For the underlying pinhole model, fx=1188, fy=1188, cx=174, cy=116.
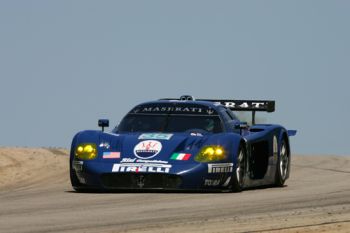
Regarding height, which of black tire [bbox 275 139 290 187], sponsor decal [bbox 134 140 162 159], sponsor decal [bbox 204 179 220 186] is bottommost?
black tire [bbox 275 139 290 187]

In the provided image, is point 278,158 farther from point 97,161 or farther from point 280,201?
point 280,201

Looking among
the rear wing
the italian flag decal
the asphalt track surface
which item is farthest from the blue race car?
the rear wing

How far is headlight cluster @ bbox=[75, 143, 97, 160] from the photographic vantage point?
14.4 meters

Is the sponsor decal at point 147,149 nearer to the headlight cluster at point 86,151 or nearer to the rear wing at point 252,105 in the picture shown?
the headlight cluster at point 86,151

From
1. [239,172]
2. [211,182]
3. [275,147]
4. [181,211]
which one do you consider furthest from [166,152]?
[181,211]

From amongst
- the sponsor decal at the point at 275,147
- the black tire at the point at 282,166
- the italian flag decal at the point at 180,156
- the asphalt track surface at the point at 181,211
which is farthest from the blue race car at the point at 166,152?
the black tire at the point at 282,166

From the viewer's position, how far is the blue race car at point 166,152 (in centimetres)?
1409

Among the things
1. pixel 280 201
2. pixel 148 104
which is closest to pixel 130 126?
pixel 148 104

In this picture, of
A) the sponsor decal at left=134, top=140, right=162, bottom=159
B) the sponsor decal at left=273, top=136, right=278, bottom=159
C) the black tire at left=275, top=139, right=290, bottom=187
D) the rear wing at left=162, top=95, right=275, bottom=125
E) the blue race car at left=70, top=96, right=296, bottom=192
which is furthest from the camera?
the rear wing at left=162, top=95, right=275, bottom=125

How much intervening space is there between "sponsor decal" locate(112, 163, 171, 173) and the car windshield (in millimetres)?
1380

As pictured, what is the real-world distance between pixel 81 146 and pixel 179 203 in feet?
10.0

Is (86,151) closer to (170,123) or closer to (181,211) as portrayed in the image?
(170,123)

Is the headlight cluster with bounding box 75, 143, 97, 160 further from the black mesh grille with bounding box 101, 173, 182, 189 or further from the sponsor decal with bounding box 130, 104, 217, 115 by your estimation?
the sponsor decal with bounding box 130, 104, 217, 115

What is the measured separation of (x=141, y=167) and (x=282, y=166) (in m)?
4.12
